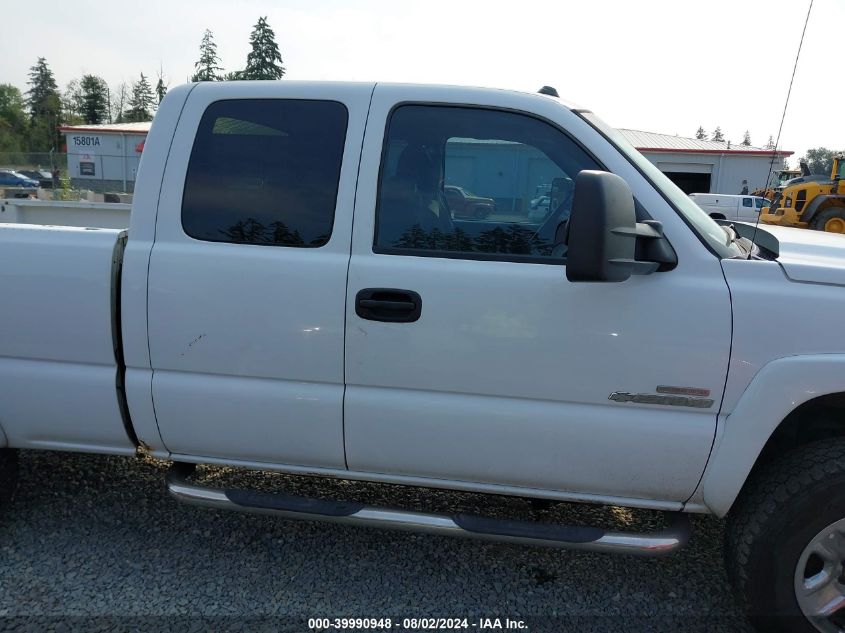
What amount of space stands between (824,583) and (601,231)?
64.5 inches

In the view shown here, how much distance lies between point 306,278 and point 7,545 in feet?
6.72

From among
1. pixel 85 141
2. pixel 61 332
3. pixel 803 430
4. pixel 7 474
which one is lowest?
pixel 7 474

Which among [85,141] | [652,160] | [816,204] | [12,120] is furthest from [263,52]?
[12,120]

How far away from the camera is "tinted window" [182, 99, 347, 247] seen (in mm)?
2643

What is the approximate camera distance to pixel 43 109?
265 feet

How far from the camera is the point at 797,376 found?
7.52ft

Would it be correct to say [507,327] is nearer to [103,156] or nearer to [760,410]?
[760,410]

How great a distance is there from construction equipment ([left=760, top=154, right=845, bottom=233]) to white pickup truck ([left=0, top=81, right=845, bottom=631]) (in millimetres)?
19776

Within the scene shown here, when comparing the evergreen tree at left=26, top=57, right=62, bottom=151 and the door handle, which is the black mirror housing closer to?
the door handle

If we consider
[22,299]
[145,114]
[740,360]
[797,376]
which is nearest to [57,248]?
[22,299]

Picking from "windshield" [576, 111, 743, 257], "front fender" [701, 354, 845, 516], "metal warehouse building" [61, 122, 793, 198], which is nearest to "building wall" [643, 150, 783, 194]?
"metal warehouse building" [61, 122, 793, 198]

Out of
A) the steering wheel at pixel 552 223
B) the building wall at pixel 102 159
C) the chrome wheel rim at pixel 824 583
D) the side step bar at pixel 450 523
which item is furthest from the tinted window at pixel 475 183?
the building wall at pixel 102 159

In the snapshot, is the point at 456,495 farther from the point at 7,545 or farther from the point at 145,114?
the point at 145,114

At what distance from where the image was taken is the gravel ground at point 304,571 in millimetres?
2730
